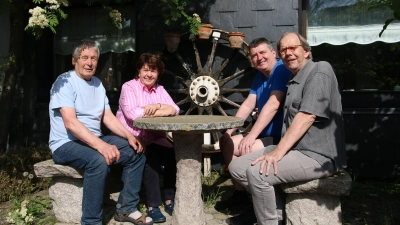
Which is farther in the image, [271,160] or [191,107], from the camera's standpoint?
[191,107]

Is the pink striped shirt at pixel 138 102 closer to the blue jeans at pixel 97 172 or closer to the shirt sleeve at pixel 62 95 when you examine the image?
the blue jeans at pixel 97 172

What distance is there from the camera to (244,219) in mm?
3393

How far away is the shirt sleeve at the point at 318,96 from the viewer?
2.81m

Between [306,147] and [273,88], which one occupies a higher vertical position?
[273,88]

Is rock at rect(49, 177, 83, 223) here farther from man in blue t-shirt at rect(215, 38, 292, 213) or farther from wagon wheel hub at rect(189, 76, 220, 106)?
wagon wheel hub at rect(189, 76, 220, 106)

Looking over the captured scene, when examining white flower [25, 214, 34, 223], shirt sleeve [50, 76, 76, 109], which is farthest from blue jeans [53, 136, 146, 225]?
white flower [25, 214, 34, 223]

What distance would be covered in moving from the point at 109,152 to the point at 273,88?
54.0 inches

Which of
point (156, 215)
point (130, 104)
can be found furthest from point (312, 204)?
point (130, 104)

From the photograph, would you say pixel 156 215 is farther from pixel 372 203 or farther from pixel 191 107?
pixel 372 203

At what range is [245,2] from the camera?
4.84 metres

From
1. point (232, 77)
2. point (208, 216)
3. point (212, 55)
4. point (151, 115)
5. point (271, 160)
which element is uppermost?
point (212, 55)

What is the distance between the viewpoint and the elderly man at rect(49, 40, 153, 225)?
125 inches

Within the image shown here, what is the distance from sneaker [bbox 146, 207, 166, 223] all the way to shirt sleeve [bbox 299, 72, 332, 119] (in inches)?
57.6

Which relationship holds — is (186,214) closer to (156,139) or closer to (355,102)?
(156,139)
